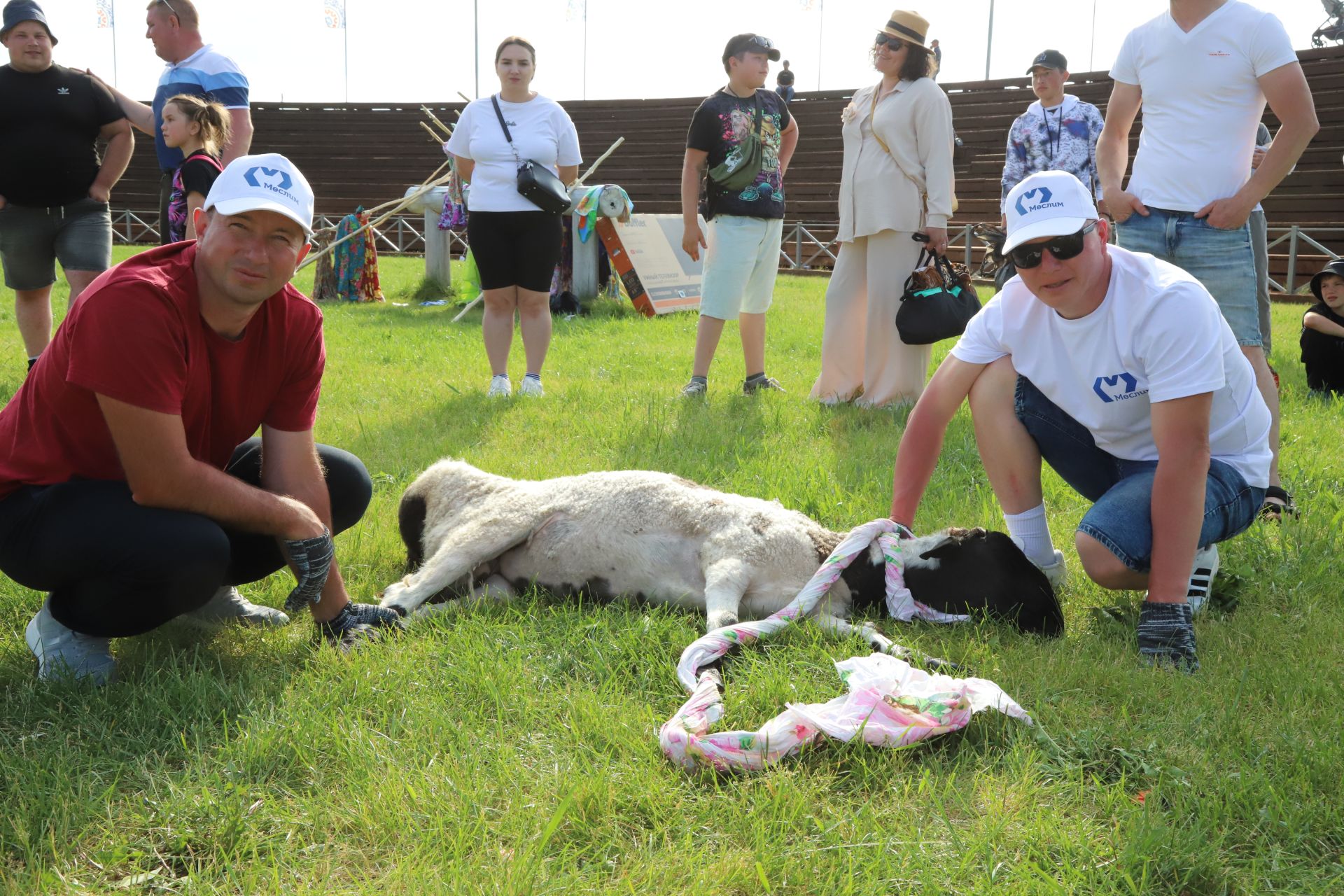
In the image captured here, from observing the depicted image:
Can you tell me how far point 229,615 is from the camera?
11.1ft

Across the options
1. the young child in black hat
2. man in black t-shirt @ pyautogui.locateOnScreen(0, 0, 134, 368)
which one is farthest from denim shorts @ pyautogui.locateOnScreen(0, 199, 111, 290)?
the young child in black hat

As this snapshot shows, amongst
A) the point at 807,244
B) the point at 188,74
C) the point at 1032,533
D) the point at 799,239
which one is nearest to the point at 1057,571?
the point at 1032,533

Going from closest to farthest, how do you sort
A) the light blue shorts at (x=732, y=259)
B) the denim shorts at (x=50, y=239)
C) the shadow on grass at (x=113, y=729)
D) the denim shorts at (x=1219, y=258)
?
1. the shadow on grass at (x=113, y=729)
2. the denim shorts at (x=1219, y=258)
3. the denim shorts at (x=50, y=239)
4. the light blue shorts at (x=732, y=259)

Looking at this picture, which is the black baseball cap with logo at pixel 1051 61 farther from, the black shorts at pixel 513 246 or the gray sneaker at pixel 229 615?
the gray sneaker at pixel 229 615

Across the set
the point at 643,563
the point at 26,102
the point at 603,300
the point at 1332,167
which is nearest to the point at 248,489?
the point at 643,563

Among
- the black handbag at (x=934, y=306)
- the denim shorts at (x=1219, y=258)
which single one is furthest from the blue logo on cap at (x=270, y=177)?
the black handbag at (x=934, y=306)

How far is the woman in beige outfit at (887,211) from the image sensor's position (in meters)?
6.19

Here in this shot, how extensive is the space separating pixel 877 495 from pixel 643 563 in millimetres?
1428

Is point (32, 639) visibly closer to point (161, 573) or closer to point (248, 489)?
point (161, 573)

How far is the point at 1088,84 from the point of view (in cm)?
2225

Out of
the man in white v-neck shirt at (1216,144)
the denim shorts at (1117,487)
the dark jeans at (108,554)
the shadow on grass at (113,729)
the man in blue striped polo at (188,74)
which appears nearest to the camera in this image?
the shadow on grass at (113,729)

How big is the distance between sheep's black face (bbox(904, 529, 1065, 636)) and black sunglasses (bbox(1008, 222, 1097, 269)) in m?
0.81

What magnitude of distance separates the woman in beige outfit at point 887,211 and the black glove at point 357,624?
3901 mm

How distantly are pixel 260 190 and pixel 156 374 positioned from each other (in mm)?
537
